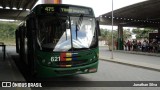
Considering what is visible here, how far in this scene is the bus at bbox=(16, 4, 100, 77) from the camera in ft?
30.6

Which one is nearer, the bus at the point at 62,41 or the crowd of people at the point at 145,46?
the bus at the point at 62,41

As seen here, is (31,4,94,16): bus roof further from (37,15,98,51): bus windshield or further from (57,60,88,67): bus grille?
(57,60,88,67): bus grille

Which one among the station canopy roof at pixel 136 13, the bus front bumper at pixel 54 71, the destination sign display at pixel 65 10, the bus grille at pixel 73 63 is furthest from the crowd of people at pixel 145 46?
the bus front bumper at pixel 54 71

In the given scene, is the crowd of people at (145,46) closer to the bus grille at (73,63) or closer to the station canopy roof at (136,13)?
the station canopy roof at (136,13)

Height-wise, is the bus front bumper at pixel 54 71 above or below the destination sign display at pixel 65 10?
below

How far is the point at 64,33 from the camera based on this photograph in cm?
963

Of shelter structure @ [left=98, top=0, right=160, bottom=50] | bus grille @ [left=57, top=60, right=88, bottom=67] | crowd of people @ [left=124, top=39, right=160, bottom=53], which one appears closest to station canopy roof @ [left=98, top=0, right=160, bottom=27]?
shelter structure @ [left=98, top=0, right=160, bottom=50]

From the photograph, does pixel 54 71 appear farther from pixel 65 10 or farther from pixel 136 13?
pixel 136 13

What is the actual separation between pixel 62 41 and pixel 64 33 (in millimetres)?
308

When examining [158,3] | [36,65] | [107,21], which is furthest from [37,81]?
[107,21]

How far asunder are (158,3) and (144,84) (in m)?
18.2

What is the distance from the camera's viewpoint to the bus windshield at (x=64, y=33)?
30.9 feet

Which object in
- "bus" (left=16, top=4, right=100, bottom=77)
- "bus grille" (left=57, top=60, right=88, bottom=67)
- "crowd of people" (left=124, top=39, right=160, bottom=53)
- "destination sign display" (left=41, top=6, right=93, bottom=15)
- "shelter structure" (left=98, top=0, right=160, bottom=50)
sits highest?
"shelter structure" (left=98, top=0, right=160, bottom=50)

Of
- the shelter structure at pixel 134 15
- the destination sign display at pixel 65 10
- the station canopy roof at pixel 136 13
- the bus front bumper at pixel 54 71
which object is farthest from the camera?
the shelter structure at pixel 134 15
